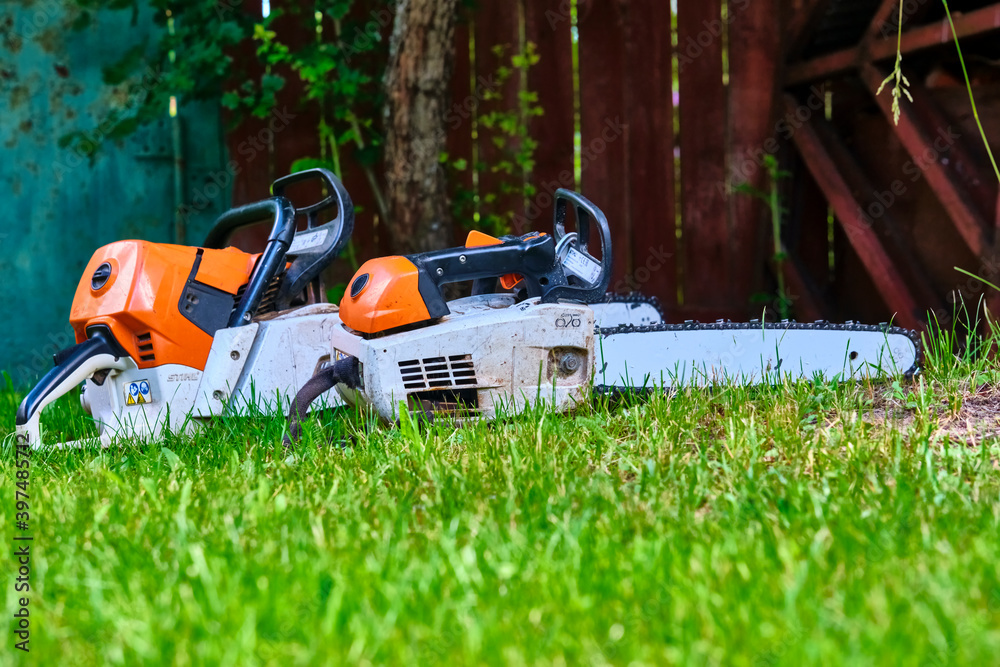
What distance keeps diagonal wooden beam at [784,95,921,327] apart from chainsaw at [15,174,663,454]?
189 centimetres

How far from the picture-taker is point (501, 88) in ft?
18.0

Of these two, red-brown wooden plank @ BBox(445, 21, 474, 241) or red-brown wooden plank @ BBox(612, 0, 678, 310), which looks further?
red-brown wooden plank @ BBox(445, 21, 474, 241)

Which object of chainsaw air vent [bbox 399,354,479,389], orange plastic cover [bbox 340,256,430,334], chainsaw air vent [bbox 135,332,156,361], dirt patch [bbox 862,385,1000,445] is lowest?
dirt patch [bbox 862,385,1000,445]

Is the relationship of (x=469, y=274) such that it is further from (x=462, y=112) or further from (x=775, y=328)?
(x=462, y=112)

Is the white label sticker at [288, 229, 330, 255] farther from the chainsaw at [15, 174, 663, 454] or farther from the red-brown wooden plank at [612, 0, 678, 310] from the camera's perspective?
the red-brown wooden plank at [612, 0, 678, 310]

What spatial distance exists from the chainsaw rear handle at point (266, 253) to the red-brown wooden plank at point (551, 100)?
7.79 feet

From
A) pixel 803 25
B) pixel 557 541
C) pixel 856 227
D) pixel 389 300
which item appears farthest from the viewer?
pixel 803 25

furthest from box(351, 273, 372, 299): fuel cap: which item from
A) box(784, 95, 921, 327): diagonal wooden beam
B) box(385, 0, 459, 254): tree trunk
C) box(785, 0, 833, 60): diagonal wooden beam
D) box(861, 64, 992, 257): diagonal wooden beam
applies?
box(785, 0, 833, 60): diagonal wooden beam

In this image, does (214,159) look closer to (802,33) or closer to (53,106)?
(53,106)

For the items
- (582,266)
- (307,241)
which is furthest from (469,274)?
(307,241)

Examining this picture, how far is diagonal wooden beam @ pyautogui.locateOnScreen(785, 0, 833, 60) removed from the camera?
448 centimetres

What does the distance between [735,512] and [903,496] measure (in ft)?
1.11

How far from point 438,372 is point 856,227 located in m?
2.56

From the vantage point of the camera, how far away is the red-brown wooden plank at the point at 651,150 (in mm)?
5066
